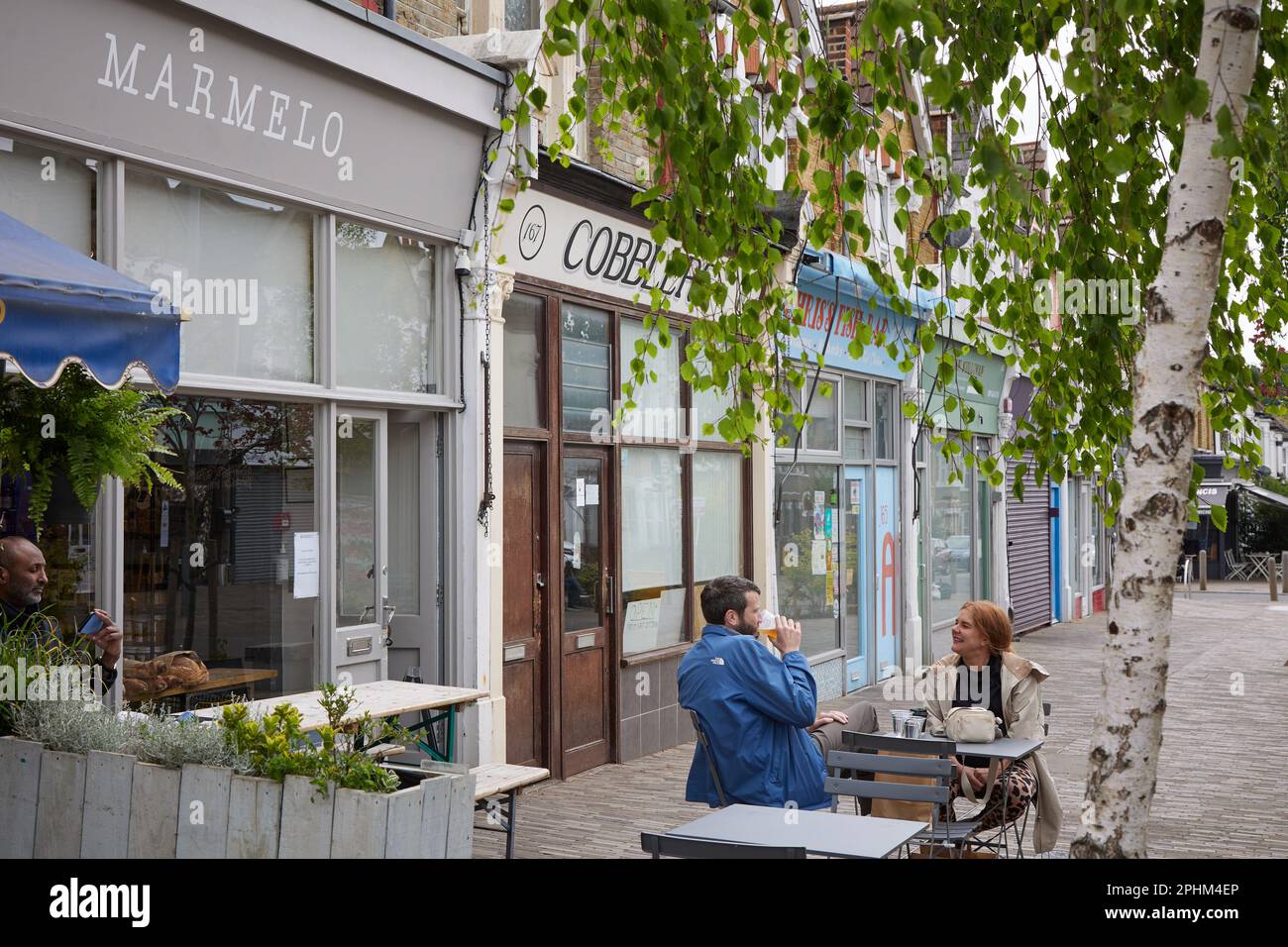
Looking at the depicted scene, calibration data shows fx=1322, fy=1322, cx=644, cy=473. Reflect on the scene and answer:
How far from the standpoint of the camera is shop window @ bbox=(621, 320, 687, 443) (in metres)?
10.4

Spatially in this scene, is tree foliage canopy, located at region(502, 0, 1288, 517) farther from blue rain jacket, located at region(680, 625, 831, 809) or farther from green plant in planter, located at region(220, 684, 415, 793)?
green plant in planter, located at region(220, 684, 415, 793)

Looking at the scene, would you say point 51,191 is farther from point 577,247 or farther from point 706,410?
point 706,410

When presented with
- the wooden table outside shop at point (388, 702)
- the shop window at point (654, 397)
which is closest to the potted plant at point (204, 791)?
the wooden table outside shop at point (388, 702)

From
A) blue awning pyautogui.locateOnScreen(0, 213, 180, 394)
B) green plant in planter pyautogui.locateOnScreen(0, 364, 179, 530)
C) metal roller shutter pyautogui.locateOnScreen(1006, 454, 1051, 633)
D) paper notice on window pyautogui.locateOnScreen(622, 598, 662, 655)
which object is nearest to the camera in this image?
blue awning pyautogui.locateOnScreen(0, 213, 180, 394)

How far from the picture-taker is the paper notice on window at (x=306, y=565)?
7.27m

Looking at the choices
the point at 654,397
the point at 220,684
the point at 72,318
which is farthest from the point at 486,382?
the point at 72,318

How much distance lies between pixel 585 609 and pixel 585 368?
5.95 feet

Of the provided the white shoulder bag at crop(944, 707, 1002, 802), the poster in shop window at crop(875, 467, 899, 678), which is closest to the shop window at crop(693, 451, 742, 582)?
the poster in shop window at crop(875, 467, 899, 678)

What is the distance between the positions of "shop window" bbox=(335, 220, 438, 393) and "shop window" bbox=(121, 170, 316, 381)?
0.29m

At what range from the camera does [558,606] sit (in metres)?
9.40

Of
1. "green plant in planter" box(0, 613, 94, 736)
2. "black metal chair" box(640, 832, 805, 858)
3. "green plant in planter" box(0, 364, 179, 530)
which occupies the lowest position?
"black metal chair" box(640, 832, 805, 858)

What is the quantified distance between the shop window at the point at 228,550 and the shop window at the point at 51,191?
987 mm
